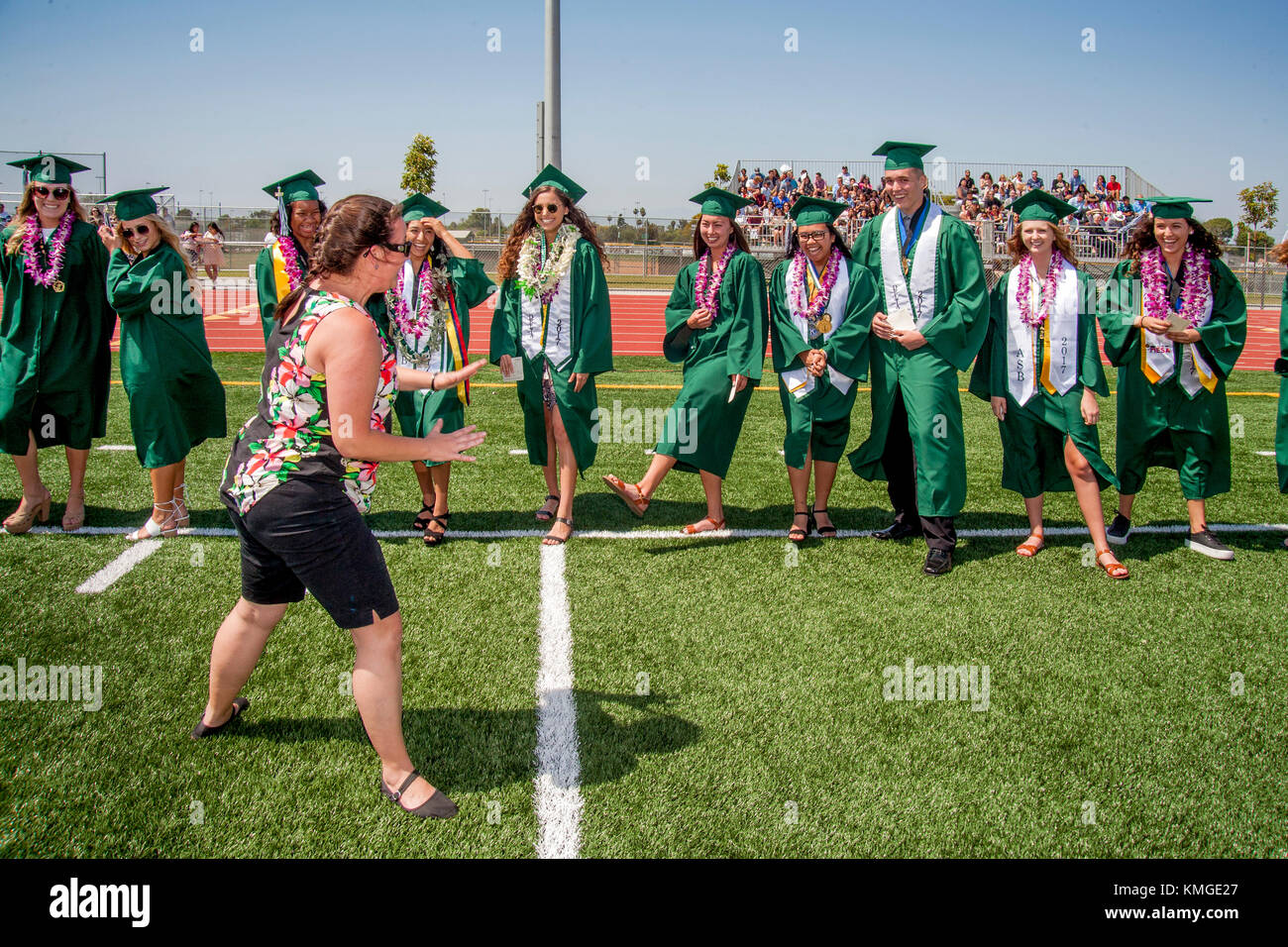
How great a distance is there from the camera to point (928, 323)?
214 inches

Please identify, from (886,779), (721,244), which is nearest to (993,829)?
(886,779)

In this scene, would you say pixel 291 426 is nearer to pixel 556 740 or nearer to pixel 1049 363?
pixel 556 740

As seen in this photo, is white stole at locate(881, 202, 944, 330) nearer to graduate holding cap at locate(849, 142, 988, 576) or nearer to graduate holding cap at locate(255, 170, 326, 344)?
graduate holding cap at locate(849, 142, 988, 576)

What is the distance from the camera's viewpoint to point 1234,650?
4375mm

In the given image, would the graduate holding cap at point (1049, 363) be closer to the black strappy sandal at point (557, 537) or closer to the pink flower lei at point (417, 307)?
the black strappy sandal at point (557, 537)

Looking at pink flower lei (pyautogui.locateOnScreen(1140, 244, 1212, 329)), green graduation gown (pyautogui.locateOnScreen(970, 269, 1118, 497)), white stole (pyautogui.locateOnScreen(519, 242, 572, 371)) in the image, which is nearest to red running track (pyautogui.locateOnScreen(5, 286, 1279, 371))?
white stole (pyautogui.locateOnScreen(519, 242, 572, 371))

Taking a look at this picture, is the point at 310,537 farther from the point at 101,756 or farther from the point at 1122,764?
the point at 1122,764

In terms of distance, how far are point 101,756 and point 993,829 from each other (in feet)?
9.82

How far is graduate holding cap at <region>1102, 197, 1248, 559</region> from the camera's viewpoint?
564 cm

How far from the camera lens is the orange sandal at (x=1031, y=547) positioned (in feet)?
18.5

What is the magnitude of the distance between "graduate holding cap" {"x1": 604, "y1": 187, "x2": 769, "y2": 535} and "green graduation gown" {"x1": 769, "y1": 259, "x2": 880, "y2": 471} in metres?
0.12

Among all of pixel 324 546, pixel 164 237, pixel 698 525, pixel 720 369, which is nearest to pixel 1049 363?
pixel 720 369

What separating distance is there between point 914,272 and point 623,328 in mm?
12575
